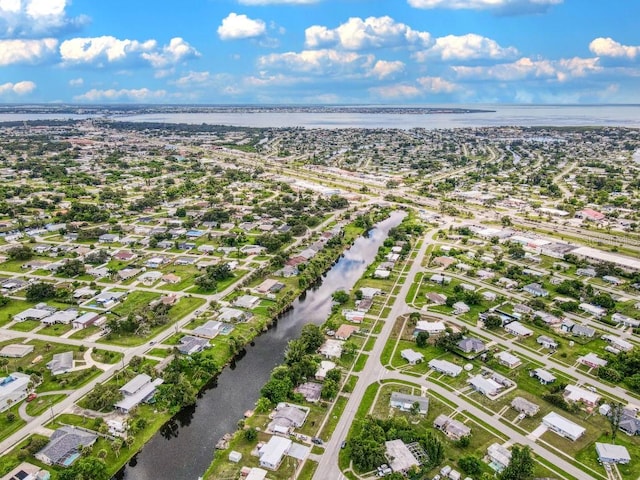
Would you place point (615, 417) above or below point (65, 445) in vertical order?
below

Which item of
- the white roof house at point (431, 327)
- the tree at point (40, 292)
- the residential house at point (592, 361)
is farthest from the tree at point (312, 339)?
the tree at point (40, 292)

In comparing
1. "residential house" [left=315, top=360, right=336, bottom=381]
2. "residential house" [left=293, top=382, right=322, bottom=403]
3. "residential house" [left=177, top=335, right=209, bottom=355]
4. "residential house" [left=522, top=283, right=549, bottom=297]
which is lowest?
"residential house" [left=293, top=382, right=322, bottom=403]

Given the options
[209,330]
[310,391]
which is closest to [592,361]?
[310,391]

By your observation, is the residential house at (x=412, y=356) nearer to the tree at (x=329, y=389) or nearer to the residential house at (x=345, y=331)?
the residential house at (x=345, y=331)

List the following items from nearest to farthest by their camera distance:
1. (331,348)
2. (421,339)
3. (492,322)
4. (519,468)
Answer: (519,468) → (331,348) → (421,339) → (492,322)

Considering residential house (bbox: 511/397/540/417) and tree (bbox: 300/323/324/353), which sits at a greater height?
tree (bbox: 300/323/324/353)

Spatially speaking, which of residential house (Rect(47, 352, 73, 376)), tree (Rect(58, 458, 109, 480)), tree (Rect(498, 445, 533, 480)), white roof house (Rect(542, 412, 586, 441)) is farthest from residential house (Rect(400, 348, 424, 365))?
residential house (Rect(47, 352, 73, 376))

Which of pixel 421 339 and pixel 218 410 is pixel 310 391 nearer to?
pixel 218 410

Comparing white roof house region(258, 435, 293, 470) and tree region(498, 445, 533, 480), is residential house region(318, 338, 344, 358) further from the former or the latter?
tree region(498, 445, 533, 480)
